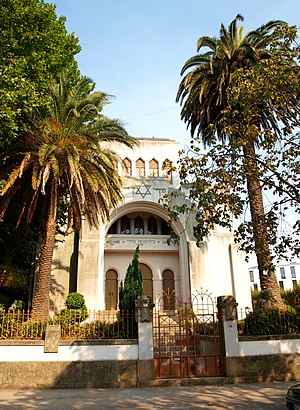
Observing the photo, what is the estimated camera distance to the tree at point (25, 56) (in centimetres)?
1220

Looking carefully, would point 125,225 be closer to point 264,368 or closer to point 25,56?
point 25,56

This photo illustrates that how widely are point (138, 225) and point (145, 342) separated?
15.7 meters

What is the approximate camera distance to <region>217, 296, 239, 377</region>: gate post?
37.1 feet

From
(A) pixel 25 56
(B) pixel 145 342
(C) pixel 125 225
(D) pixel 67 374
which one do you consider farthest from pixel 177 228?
(D) pixel 67 374

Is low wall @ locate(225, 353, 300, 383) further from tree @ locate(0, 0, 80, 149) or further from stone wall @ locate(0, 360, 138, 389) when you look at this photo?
tree @ locate(0, 0, 80, 149)

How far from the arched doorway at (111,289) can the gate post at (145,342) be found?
13.4 metres

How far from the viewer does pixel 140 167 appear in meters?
27.5

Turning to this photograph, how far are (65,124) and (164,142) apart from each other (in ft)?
45.9

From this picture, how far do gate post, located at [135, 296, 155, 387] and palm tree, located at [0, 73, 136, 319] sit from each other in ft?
13.3

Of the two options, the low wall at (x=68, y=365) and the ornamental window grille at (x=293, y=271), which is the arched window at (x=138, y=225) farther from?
the ornamental window grille at (x=293, y=271)

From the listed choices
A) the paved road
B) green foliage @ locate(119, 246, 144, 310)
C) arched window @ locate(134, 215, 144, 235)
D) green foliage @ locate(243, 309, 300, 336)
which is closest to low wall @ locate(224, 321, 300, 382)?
green foliage @ locate(243, 309, 300, 336)

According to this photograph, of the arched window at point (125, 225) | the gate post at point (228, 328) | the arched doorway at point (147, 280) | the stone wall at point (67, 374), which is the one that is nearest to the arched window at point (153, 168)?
the arched window at point (125, 225)

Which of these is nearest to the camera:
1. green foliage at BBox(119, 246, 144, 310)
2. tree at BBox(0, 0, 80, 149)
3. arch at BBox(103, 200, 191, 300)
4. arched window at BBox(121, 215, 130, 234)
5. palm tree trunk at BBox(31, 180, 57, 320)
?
tree at BBox(0, 0, 80, 149)

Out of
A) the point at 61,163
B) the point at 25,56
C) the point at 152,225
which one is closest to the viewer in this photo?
the point at 25,56
